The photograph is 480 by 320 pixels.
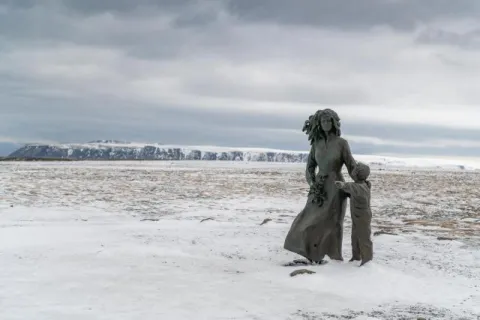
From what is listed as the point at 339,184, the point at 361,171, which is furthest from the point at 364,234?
the point at 361,171

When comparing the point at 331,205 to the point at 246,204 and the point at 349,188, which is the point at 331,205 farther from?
the point at 246,204

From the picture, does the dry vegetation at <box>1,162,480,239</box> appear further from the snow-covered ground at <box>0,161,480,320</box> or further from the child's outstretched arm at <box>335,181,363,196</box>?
the child's outstretched arm at <box>335,181,363,196</box>

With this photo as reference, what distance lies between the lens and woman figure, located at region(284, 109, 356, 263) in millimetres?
9797

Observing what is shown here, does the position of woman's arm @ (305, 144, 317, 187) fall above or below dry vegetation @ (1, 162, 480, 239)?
above

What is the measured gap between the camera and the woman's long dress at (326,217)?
9.79m

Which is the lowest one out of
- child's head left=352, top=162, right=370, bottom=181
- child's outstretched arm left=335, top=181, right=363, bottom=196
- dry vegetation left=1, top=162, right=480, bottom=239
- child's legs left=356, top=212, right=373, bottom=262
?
dry vegetation left=1, top=162, right=480, bottom=239

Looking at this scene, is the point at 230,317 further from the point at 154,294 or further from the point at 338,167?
the point at 338,167

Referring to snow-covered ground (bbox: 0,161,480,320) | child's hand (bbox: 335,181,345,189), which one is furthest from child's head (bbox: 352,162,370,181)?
snow-covered ground (bbox: 0,161,480,320)

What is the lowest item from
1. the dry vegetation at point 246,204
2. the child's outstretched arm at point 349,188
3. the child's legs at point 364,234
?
the dry vegetation at point 246,204

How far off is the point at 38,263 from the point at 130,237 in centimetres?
315

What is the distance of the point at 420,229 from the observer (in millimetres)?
15250

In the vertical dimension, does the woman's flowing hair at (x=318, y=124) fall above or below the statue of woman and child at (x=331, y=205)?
above

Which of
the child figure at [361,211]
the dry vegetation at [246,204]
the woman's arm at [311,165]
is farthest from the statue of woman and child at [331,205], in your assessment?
the dry vegetation at [246,204]

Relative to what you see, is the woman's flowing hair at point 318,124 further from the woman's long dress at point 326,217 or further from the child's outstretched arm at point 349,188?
the child's outstretched arm at point 349,188
